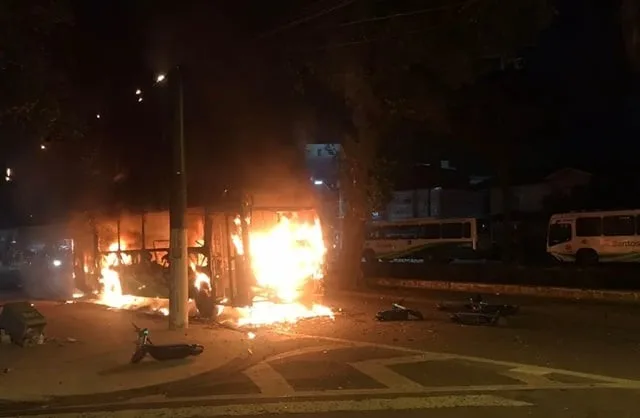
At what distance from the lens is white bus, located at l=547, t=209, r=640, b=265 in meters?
35.4

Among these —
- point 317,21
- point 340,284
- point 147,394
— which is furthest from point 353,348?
point 340,284

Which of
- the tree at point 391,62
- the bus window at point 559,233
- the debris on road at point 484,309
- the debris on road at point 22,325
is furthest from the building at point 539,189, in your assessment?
the debris on road at point 22,325

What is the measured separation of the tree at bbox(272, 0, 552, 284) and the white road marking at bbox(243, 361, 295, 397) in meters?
8.78

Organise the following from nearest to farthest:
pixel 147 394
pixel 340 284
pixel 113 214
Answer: pixel 147 394 < pixel 113 214 < pixel 340 284

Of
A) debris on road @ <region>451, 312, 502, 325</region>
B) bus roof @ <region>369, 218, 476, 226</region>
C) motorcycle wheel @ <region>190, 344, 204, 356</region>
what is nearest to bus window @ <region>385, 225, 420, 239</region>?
bus roof @ <region>369, 218, 476, 226</region>

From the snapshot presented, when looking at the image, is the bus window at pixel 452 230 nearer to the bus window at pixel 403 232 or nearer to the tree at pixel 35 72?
the bus window at pixel 403 232

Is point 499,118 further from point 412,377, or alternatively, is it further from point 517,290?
point 412,377

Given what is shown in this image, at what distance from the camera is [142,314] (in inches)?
752

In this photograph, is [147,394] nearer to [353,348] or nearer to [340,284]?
[353,348]

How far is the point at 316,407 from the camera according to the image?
8.99 metres

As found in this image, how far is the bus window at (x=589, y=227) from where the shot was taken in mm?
37156

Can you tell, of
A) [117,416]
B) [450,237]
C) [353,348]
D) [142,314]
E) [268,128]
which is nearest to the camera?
[117,416]

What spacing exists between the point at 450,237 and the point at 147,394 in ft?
114

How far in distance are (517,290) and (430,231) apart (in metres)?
20.4
